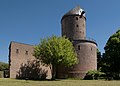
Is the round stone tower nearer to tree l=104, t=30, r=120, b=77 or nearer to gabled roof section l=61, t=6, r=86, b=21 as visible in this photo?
gabled roof section l=61, t=6, r=86, b=21

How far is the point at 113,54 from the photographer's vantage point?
59.8 meters

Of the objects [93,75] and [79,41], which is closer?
[93,75]

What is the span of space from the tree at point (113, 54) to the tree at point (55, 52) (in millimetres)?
13561

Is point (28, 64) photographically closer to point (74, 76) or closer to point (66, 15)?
point (74, 76)

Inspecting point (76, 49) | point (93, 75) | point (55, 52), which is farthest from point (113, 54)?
point (55, 52)

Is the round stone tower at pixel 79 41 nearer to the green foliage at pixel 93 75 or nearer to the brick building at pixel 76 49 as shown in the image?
the brick building at pixel 76 49

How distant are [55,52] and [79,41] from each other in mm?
9893

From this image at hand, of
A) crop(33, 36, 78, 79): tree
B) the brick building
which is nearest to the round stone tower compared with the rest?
the brick building

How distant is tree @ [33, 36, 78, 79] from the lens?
4722 centimetres

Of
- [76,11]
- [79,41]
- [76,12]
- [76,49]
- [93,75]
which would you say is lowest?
[93,75]

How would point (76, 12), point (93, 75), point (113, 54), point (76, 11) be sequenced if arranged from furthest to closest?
point (113, 54) → point (76, 11) → point (76, 12) → point (93, 75)

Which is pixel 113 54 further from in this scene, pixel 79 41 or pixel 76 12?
pixel 76 12

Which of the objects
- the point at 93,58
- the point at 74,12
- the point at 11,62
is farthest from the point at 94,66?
the point at 11,62

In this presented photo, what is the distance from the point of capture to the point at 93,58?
2221 inches
